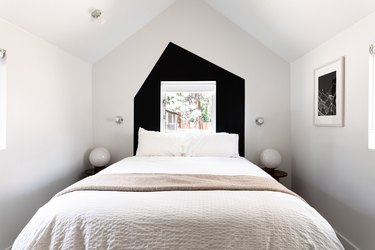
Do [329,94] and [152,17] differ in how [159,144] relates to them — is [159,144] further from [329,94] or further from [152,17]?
[329,94]

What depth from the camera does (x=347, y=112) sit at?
1.95 metres

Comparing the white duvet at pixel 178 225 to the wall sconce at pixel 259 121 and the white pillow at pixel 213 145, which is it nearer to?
the white pillow at pixel 213 145

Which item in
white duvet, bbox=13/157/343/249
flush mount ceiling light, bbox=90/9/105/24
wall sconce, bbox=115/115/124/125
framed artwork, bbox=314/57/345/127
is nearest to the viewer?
white duvet, bbox=13/157/343/249

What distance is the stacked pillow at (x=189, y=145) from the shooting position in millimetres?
2738

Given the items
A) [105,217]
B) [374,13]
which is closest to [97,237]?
[105,217]

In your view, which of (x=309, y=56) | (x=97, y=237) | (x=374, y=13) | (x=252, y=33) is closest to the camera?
(x=97, y=237)

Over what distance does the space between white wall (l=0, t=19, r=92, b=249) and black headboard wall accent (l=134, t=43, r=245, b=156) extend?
82 cm

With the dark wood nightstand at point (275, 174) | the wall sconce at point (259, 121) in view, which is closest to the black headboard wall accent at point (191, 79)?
the wall sconce at point (259, 121)

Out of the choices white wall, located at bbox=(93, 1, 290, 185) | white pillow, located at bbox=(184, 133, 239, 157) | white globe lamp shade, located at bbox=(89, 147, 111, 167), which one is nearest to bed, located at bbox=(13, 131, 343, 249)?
white pillow, located at bbox=(184, 133, 239, 157)

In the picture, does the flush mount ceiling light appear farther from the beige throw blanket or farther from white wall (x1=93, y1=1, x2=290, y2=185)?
the beige throw blanket

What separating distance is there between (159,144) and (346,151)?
187 centimetres

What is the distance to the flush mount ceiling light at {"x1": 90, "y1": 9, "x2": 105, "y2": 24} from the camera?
2312mm

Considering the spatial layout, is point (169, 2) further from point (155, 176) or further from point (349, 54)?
point (155, 176)

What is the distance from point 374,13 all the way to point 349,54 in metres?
0.36
